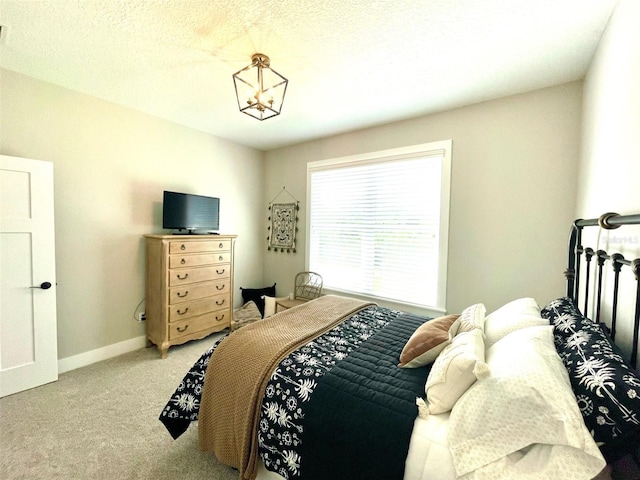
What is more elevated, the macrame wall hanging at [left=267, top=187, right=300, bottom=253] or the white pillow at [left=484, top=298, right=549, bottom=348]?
the macrame wall hanging at [left=267, top=187, right=300, bottom=253]

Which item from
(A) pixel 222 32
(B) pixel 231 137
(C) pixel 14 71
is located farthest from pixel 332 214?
(C) pixel 14 71

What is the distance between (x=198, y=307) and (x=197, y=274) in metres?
0.38

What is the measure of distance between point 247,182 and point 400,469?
3943mm

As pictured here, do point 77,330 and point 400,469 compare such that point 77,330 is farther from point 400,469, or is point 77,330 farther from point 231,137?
point 400,469

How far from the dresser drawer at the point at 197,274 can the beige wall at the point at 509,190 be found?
103 inches

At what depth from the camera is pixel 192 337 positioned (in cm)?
314

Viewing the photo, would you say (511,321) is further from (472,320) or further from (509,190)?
(509,190)

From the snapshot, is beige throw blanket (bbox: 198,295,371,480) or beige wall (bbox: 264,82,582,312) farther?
beige wall (bbox: 264,82,582,312)

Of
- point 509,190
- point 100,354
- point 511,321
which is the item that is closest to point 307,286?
point 100,354

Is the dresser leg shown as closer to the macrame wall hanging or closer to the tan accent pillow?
the macrame wall hanging

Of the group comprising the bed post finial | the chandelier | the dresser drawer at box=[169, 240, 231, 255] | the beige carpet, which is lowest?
Result: the beige carpet

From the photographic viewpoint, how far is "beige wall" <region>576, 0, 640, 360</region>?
1.23 metres

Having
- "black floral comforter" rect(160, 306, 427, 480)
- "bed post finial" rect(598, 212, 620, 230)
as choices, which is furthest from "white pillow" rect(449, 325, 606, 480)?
"bed post finial" rect(598, 212, 620, 230)

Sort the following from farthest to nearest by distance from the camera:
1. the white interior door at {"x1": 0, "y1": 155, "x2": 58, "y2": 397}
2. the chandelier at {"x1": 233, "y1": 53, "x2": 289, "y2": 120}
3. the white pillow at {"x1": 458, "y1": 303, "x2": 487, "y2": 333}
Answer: the white interior door at {"x1": 0, "y1": 155, "x2": 58, "y2": 397} → the chandelier at {"x1": 233, "y1": 53, "x2": 289, "y2": 120} → the white pillow at {"x1": 458, "y1": 303, "x2": 487, "y2": 333}
